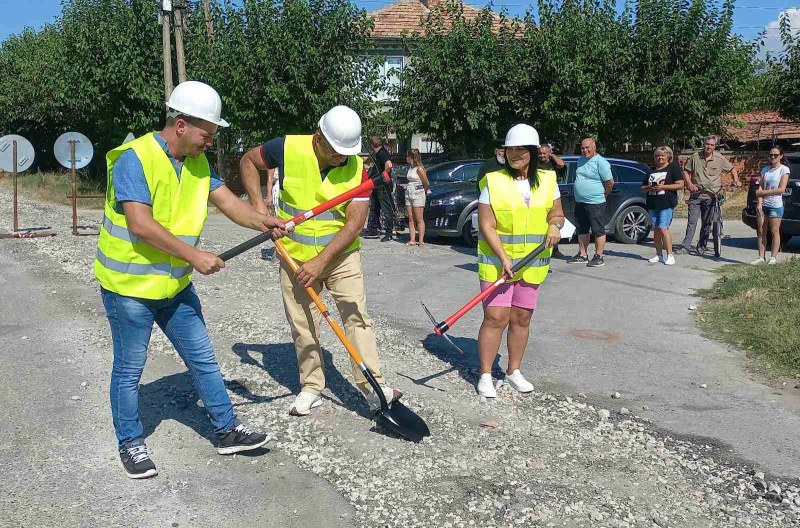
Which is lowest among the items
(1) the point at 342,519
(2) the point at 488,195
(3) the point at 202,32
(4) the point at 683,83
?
(1) the point at 342,519

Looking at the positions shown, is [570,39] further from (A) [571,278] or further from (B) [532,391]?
(B) [532,391]

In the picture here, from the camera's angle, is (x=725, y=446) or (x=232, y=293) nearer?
(x=725, y=446)

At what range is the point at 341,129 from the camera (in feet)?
15.7

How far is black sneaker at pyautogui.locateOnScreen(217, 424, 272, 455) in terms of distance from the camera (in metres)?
4.64

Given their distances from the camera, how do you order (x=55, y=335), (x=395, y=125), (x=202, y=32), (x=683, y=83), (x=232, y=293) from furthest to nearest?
(x=202, y=32) → (x=395, y=125) → (x=683, y=83) → (x=232, y=293) → (x=55, y=335)

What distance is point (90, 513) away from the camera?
13.0 ft

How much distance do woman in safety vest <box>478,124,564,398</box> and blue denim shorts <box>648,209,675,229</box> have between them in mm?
6762

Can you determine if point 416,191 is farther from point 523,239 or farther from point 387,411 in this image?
point 387,411

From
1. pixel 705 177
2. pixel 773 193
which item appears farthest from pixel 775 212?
pixel 705 177

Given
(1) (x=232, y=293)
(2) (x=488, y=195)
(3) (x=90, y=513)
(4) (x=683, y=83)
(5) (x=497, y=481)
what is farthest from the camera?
(4) (x=683, y=83)

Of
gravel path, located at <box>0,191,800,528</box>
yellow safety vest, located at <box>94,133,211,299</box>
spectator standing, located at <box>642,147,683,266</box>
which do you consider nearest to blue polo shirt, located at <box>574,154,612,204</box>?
spectator standing, located at <box>642,147,683,266</box>

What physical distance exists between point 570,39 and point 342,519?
808 inches

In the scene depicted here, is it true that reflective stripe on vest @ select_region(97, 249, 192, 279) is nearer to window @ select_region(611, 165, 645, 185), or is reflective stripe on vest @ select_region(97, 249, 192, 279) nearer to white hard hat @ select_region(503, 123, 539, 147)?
white hard hat @ select_region(503, 123, 539, 147)

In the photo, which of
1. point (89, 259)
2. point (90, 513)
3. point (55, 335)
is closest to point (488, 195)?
point (90, 513)
